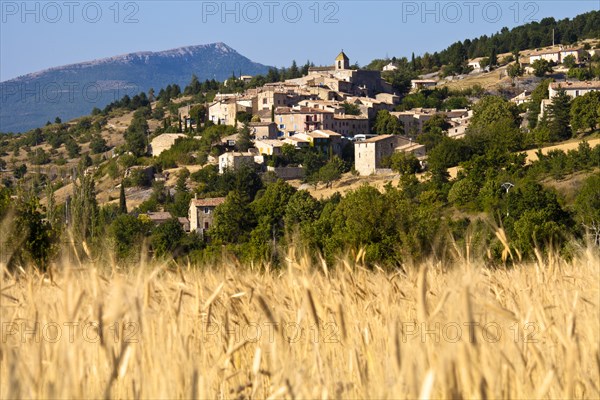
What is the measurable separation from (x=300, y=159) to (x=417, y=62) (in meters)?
55.8

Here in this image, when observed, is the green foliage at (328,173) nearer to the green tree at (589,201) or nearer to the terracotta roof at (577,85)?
the terracotta roof at (577,85)

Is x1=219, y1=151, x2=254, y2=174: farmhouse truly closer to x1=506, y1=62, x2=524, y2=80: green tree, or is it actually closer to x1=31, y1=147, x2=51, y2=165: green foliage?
x1=31, y1=147, x2=51, y2=165: green foliage

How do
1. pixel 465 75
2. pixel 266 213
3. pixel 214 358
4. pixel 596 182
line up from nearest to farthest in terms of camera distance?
1. pixel 214 358
2. pixel 596 182
3. pixel 266 213
4. pixel 465 75

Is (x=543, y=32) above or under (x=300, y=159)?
above

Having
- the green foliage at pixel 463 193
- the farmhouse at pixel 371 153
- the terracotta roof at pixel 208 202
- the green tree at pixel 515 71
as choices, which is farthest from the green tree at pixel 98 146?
the green foliage at pixel 463 193

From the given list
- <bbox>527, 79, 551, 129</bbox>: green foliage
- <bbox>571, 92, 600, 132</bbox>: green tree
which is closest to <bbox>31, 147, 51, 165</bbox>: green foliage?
<bbox>527, 79, 551, 129</bbox>: green foliage

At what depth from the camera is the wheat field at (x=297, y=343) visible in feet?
6.68

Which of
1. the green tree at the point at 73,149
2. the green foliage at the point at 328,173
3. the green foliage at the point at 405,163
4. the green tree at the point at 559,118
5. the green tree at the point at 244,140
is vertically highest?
the green tree at the point at 559,118

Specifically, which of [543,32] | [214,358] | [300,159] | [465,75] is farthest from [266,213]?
[543,32]

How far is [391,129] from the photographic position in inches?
3142

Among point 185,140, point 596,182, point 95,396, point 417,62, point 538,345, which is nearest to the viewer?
point 95,396

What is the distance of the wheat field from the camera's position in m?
2.04

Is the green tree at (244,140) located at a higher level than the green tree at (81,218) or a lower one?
lower

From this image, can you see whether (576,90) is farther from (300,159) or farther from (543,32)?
(543,32)
